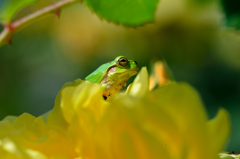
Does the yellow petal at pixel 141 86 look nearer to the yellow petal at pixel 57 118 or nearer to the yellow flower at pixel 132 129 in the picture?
the yellow flower at pixel 132 129

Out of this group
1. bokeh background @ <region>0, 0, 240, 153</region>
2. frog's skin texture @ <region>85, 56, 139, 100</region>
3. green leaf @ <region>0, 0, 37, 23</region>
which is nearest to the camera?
green leaf @ <region>0, 0, 37, 23</region>

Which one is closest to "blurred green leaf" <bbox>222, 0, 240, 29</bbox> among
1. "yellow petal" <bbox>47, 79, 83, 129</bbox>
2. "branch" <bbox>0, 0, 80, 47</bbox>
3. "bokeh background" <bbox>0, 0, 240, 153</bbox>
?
"branch" <bbox>0, 0, 80, 47</bbox>

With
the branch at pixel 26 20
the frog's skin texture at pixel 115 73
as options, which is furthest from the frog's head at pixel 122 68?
the branch at pixel 26 20

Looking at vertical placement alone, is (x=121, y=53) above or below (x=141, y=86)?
below

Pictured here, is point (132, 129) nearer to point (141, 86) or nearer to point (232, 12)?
point (141, 86)

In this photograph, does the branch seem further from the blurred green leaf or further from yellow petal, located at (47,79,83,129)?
the blurred green leaf

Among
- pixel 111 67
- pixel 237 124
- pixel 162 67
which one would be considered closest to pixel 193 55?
pixel 237 124

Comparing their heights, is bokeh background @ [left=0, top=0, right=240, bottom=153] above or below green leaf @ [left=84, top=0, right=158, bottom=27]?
below

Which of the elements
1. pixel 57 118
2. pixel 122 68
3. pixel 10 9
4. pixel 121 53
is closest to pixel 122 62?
pixel 122 68
